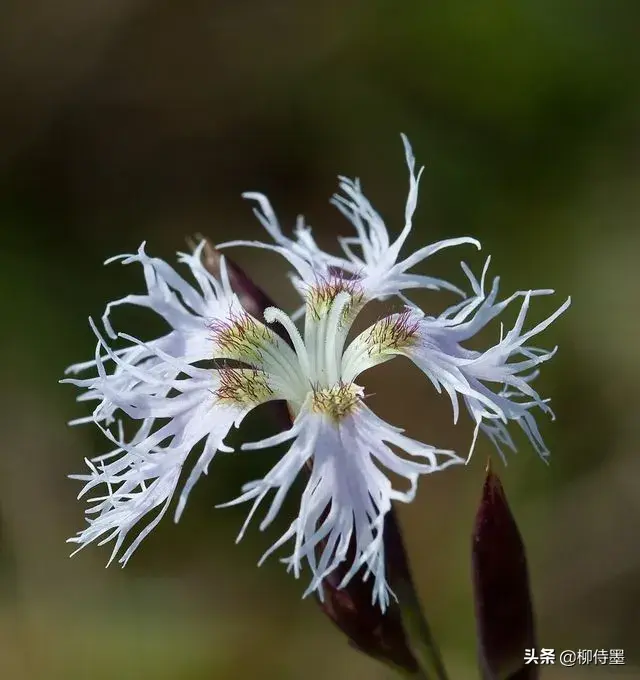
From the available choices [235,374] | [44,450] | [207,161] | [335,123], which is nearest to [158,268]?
[235,374]

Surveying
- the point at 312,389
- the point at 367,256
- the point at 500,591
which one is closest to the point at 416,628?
the point at 500,591

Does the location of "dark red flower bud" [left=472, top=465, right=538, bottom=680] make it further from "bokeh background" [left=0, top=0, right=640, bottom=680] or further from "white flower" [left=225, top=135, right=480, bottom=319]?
"bokeh background" [left=0, top=0, right=640, bottom=680]

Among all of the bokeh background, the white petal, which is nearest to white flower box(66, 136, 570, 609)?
the white petal

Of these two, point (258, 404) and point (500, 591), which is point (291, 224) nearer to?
point (258, 404)

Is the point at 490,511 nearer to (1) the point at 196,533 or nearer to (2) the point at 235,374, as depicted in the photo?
(2) the point at 235,374

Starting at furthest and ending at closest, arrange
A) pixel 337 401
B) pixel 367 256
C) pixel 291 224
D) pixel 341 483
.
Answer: pixel 291 224 < pixel 367 256 < pixel 337 401 < pixel 341 483

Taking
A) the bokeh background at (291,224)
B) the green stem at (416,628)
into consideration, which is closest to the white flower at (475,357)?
the green stem at (416,628)
